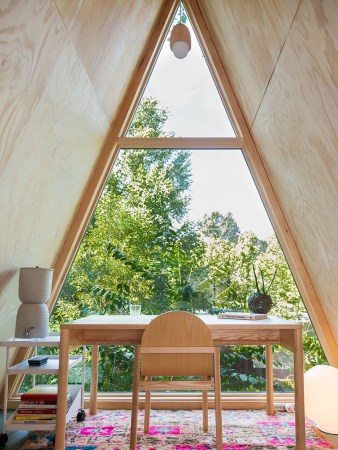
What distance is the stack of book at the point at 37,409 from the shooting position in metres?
1.88

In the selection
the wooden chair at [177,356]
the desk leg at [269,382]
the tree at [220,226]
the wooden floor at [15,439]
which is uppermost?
the tree at [220,226]

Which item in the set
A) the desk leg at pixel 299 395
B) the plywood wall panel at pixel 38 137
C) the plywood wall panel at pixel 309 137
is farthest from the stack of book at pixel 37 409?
the plywood wall panel at pixel 309 137

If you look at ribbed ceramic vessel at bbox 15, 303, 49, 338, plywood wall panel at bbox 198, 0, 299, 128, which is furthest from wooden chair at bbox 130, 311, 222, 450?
plywood wall panel at bbox 198, 0, 299, 128

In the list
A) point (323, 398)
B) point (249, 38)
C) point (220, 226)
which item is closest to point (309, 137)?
point (249, 38)

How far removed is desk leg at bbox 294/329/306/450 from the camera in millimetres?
1719

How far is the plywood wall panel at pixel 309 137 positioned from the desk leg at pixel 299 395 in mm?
503

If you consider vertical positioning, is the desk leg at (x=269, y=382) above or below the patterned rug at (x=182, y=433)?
above

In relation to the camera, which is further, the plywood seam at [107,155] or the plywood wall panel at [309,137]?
the plywood seam at [107,155]

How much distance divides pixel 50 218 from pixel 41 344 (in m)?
0.72

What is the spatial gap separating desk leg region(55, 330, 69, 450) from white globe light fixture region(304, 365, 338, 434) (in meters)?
1.32

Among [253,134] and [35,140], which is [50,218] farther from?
[253,134]

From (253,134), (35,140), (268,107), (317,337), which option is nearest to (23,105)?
(35,140)

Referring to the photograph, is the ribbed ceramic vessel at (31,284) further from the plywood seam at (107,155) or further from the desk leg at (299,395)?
the desk leg at (299,395)

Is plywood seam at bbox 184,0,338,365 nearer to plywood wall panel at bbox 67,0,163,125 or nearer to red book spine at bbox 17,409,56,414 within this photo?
plywood wall panel at bbox 67,0,163,125
